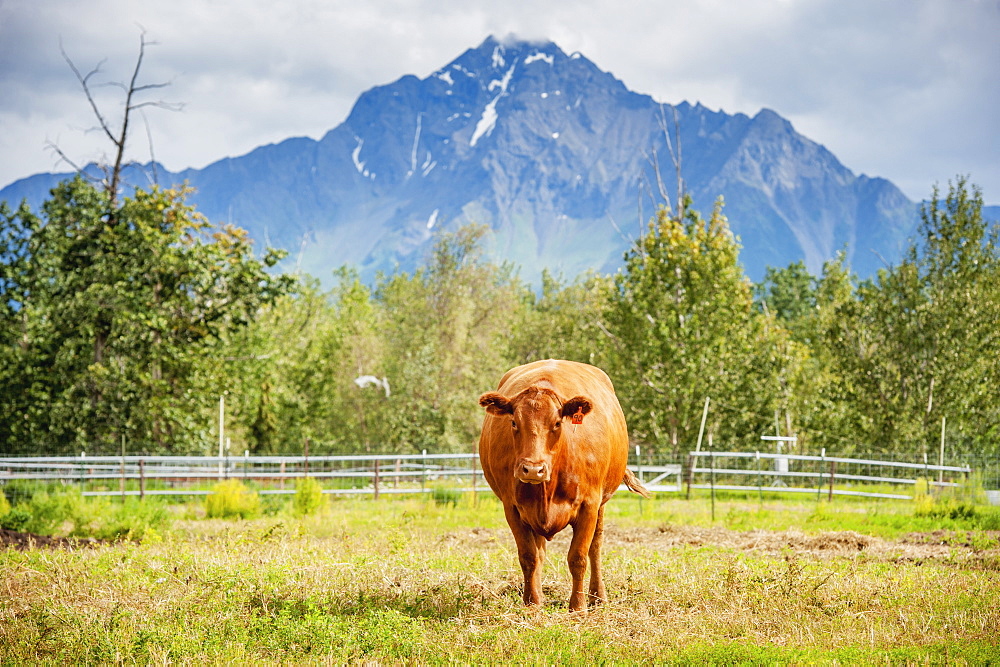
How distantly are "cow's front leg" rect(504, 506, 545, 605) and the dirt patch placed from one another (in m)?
6.85

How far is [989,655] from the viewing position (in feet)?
21.0

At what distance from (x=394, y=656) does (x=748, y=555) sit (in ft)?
19.6

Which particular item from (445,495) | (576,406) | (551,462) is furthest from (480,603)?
(445,495)

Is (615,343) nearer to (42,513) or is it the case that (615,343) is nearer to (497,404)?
(42,513)

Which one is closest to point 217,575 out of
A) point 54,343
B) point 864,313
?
point 54,343

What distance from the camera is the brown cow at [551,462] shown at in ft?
24.3

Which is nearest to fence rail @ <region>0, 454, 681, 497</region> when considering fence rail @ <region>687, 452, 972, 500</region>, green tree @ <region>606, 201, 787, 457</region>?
fence rail @ <region>687, 452, 972, 500</region>

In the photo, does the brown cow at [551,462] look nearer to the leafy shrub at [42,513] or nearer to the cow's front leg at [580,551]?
the cow's front leg at [580,551]

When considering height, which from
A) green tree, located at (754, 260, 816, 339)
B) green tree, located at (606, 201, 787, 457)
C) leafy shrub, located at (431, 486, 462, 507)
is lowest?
leafy shrub, located at (431, 486, 462, 507)

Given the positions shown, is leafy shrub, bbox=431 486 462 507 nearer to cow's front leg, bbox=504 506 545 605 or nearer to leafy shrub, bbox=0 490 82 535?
leafy shrub, bbox=0 490 82 535

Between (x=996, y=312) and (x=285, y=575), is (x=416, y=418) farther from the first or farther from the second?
(x=285, y=575)

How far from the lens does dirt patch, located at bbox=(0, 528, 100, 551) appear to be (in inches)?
457

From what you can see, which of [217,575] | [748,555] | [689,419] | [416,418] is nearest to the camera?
[217,575]

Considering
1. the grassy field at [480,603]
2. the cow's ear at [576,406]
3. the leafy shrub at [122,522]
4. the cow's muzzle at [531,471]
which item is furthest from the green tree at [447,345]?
the cow's muzzle at [531,471]
